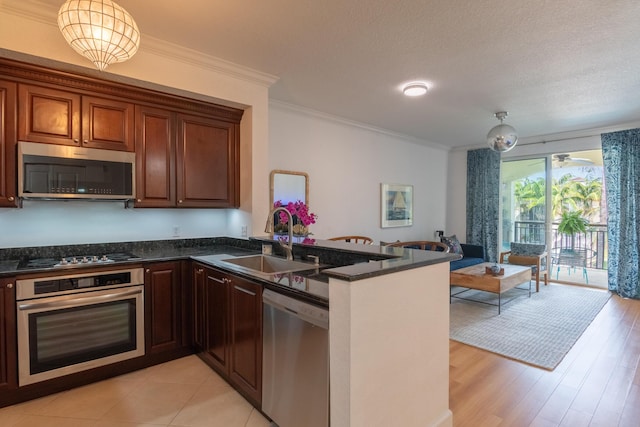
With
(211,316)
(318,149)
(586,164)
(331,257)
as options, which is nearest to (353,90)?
(318,149)

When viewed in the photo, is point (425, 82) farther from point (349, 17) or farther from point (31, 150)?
point (31, 150)

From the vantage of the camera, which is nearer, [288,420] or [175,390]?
[288,420]

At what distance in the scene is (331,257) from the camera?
230cm

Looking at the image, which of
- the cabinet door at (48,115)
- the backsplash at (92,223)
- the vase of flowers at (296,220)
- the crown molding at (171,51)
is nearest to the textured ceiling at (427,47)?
the crown molding at (171,51)

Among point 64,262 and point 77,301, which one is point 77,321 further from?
point 64,262

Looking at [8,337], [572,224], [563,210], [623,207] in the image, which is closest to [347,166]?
[8,337]

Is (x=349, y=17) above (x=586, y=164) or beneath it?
above

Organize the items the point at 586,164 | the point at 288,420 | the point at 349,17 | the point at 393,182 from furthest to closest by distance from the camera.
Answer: the point at 586,164 → the point at 393,182 → the point at 349,17 → the point at 288,420

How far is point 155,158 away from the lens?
2.86 meters

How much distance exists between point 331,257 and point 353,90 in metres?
2.15

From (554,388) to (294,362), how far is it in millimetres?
2027

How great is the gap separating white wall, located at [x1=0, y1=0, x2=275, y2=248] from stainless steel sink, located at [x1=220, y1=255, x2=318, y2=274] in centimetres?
57

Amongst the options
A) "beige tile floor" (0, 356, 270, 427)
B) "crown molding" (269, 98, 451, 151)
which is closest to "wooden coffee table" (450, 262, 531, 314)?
"crown molding" (269, 98, 451, 151)

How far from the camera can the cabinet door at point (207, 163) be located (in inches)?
119
